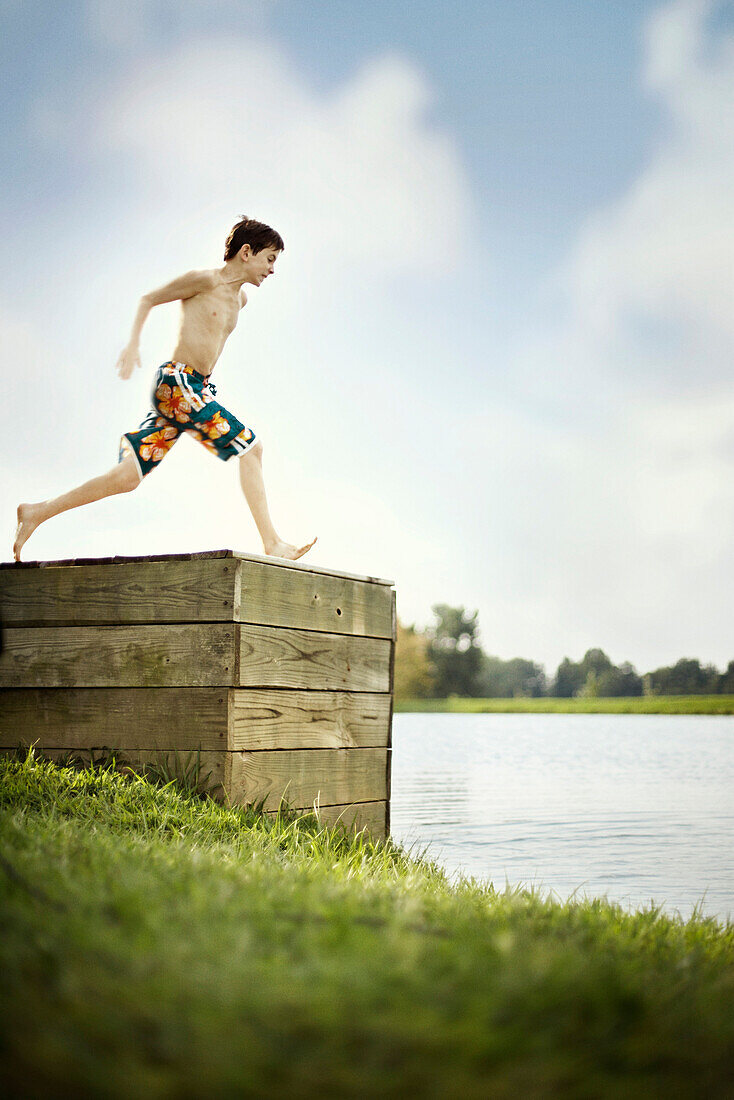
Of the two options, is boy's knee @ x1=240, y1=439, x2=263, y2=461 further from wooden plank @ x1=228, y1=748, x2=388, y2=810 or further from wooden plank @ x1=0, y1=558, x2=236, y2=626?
wooden plank @ x1=228, y1=748, x2=388, y2=810

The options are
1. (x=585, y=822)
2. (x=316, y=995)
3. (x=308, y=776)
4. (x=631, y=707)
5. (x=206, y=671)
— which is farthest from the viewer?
(x=631, y=707)

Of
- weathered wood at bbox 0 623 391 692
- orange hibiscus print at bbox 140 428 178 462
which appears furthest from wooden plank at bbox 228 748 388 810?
orange hibiscus print at bbox 140 428 178 462

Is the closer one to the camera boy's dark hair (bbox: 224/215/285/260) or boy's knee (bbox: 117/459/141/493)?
boy's knee (bbox: 117/459/141/493)

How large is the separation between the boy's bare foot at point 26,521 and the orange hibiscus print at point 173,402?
69cm

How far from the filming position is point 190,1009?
1246 millimetres

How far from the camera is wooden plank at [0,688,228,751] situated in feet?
11.5

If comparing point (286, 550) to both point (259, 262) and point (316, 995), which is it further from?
point (316, 995)

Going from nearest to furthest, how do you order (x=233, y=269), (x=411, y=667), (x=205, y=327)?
(x=205, y=327)
(x=233, y=269)
(x=411, y=667)

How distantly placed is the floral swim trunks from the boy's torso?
2.2 inches

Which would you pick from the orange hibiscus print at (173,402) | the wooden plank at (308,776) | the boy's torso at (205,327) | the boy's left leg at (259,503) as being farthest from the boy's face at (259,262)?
the wooden plank at (308,776)

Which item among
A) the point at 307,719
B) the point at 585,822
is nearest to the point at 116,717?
the point at 307,719

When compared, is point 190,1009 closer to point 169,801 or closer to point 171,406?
point 169,801

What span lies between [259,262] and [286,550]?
1.34m

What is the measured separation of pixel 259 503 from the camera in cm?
418
